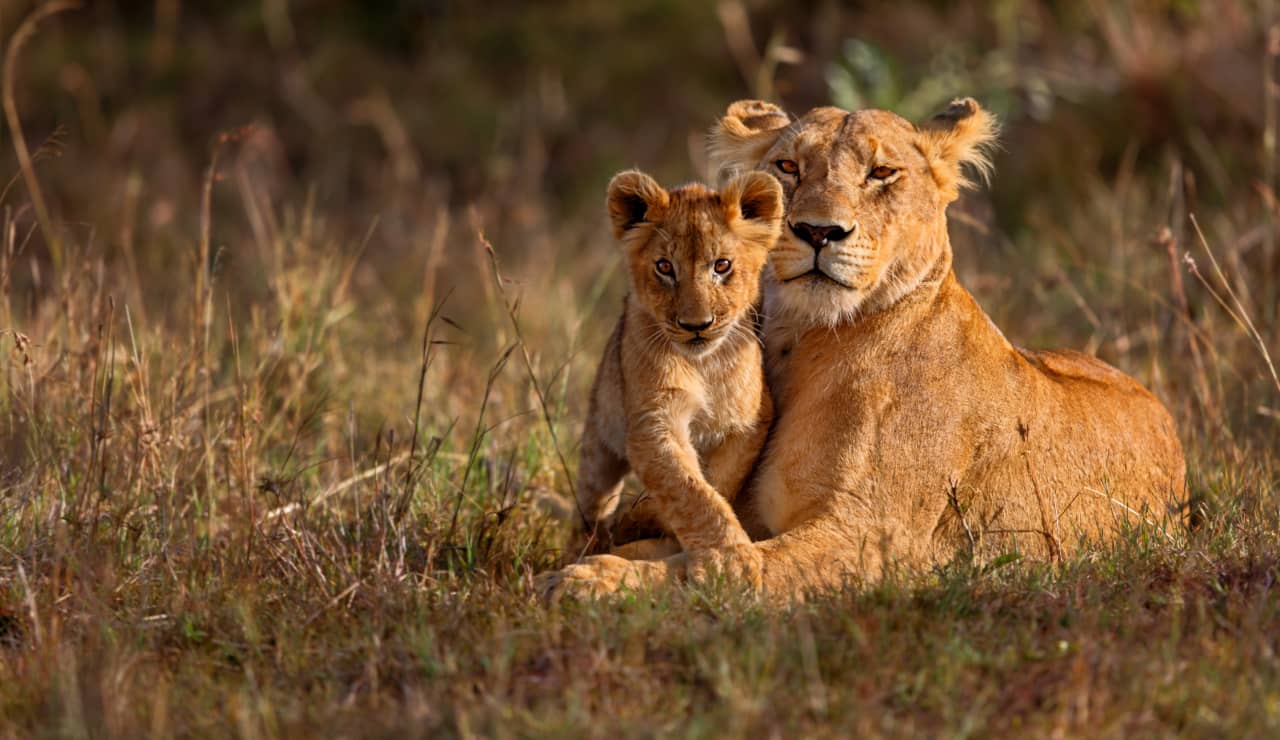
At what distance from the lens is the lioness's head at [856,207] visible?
4.99 metres

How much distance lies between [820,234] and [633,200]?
60cm

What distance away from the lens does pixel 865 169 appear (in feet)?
16.8

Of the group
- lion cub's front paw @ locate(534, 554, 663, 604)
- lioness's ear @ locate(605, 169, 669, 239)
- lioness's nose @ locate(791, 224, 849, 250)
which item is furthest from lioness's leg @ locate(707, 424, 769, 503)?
lioness's ear @ locate(605, 169, 669, 239)

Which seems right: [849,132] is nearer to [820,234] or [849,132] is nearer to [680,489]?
[820,234]

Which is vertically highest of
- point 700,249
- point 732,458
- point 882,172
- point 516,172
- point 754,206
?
point 882,172

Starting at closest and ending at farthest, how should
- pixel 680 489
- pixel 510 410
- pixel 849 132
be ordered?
pixel 680 489 → pixel 849 132 → pixel 510 410

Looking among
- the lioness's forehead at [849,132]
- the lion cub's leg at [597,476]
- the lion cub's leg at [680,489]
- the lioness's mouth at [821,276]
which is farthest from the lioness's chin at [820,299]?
the lion cub's leg at [597,476]

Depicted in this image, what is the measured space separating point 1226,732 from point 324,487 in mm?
3481

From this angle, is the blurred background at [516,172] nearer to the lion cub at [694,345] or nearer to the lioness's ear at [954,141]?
the lion cub at [694,345]

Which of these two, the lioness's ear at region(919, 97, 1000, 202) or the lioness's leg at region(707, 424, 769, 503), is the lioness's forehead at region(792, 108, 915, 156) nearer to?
the lioness's ear at region(919, 97, 1000, 202)

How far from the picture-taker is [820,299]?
16.6ft

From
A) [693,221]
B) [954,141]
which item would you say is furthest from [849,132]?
[693,221]

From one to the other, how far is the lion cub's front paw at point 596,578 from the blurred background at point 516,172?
915 millimetres

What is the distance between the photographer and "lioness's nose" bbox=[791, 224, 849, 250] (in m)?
4.96
